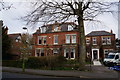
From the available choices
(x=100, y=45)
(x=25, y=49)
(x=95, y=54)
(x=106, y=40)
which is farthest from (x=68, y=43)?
(x=25, y=49)

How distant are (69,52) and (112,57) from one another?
12149 mm

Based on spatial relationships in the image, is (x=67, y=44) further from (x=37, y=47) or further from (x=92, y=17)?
(x=92, y=17)

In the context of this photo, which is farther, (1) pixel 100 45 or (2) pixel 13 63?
(1) pixel 100 45

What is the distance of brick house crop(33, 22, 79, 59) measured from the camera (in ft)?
138

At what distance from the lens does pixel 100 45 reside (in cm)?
4581

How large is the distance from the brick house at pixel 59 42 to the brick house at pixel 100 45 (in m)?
4.96

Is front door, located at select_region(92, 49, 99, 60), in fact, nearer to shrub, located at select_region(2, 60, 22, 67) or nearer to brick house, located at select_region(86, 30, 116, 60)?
brick house, located at select_region(86, 30, 116, 60)

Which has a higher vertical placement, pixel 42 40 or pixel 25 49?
pixel 42 40

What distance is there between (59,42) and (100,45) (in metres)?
11.3

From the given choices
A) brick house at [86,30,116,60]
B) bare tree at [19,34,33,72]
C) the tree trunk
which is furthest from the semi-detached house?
the tree trunk

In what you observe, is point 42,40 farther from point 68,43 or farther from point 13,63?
point 13,63

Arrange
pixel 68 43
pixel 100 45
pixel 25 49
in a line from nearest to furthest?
pixel 25 49
pixel 68 43
pixel 100 45

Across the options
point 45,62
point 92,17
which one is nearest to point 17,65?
point 45,62

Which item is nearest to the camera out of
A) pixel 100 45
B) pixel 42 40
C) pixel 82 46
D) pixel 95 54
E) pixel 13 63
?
pixel 82 46
